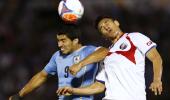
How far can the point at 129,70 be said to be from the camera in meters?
6.49

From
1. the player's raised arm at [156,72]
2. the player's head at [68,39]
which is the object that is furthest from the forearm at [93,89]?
the player's raised arm at [156,72]

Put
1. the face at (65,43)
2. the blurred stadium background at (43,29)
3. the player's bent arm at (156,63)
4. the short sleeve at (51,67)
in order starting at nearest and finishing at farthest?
1. the player's bent arm at (156,63)
2. the face at (65,43)
3. the short sleeve at (51,67)
4. the blurred stadium background at (43,29)

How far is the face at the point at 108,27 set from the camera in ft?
21.9

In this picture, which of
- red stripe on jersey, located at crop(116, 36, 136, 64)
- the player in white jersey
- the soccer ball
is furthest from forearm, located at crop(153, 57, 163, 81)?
the soccer ball

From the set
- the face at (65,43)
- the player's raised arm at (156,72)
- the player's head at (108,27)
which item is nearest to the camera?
the player's raised arm at (156,72)

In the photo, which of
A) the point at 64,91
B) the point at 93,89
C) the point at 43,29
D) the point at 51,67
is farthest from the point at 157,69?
the point at 43,29

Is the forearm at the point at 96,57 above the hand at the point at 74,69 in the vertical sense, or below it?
above

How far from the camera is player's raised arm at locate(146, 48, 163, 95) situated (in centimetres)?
616

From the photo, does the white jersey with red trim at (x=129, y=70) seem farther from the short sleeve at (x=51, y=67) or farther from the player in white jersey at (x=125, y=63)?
the short sleeve at (x=51, y=67)

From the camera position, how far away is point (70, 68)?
652 centimetres

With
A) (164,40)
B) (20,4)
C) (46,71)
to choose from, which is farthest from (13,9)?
(46,71)

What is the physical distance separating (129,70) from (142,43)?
1.00ft

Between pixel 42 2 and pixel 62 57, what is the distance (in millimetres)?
5153

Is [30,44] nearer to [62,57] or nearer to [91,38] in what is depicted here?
[91,38]
